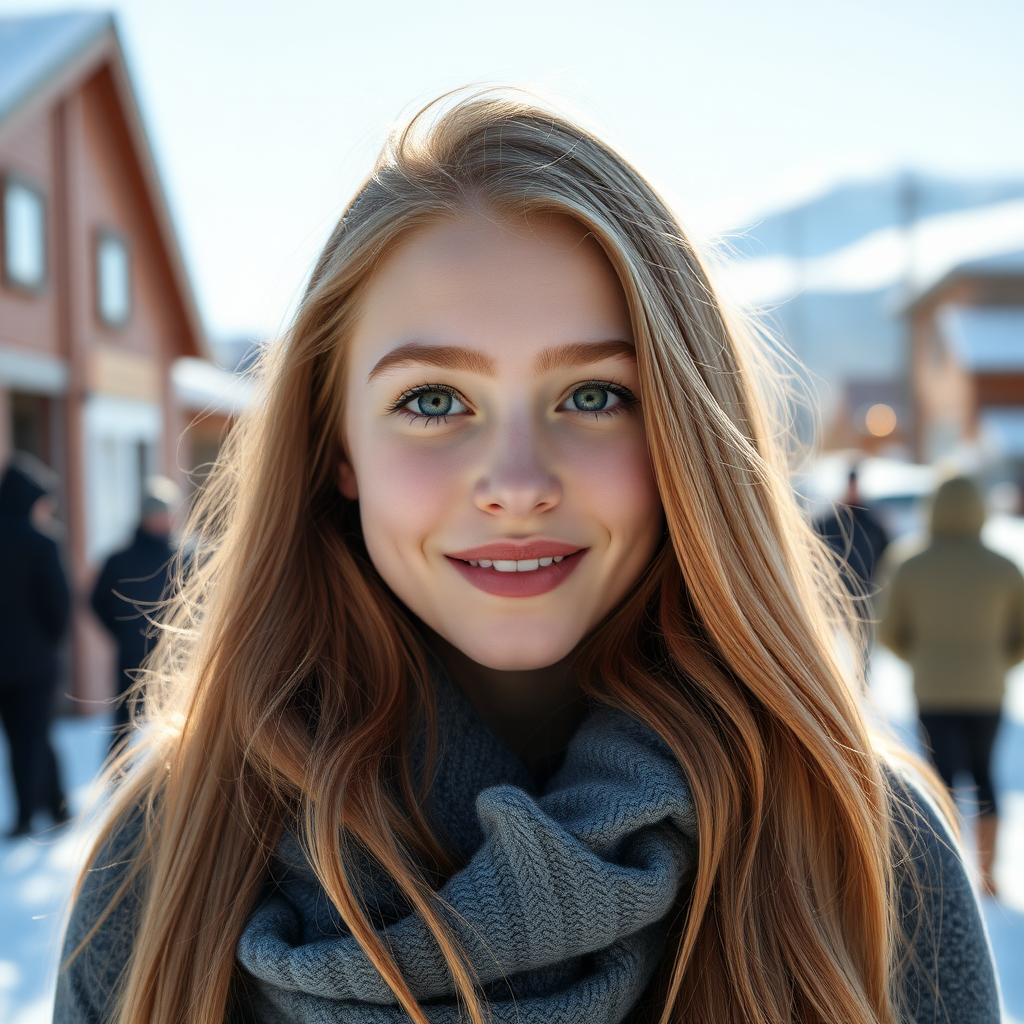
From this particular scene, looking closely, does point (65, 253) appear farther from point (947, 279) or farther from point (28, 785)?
point (947, 279)

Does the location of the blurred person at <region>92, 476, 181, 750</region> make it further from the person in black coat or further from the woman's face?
the woman's face

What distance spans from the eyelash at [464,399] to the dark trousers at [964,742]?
12.8 ft

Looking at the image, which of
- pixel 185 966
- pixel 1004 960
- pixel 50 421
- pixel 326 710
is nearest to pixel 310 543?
pixel 326 710

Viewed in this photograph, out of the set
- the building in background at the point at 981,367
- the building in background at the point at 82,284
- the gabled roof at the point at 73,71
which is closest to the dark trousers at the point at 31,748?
the building in background at the point at 82,284

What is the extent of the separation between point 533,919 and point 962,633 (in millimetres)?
4007

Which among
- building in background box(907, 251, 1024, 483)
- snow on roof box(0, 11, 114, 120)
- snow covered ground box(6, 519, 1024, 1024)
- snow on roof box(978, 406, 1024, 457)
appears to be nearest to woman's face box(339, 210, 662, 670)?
snow covered ground box(6, 519, 1024, 1024)

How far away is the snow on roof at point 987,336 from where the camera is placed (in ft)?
78.6

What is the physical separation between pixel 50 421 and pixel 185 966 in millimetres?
8513

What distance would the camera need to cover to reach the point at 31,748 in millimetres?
5238

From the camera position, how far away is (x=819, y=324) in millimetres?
46469

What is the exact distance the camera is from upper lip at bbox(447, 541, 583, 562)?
1219mm

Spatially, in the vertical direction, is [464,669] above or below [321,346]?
below

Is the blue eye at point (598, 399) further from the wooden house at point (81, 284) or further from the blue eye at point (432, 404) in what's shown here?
the wooden house at point (81, 284)

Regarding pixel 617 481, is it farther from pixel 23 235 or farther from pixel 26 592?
pixel 23 235
